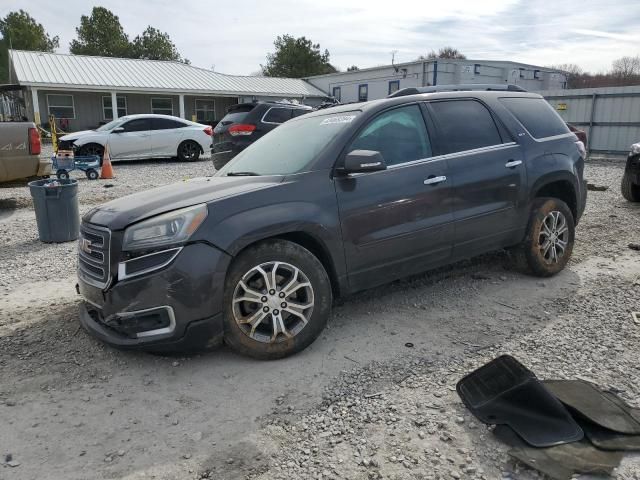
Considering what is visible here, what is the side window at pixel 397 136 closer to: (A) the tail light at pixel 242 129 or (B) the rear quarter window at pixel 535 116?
(B) the rear quarter window at pixel 535 116

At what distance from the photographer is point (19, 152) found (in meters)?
8.39

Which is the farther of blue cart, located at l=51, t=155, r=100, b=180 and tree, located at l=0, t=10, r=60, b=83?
tree, located at l=0, t=10, r=60, b=83

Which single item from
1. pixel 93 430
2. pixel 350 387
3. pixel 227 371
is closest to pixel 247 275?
pixel 227 371

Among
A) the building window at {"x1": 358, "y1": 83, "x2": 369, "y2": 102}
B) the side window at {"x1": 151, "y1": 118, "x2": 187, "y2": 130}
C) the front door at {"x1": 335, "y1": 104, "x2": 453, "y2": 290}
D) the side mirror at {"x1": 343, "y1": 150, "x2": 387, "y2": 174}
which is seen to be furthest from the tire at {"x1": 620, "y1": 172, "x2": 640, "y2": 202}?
the building window at {"x1": 358, "y1": 83, "x2": 369, "y2": 102}

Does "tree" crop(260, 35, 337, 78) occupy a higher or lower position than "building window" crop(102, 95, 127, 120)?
higher

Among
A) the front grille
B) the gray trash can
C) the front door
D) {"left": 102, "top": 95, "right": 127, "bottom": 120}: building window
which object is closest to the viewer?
the front grille

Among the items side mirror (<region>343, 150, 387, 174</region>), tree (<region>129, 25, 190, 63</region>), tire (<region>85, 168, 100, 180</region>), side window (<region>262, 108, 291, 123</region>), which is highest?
tree (<region>129, 25, 190, 63</region>)

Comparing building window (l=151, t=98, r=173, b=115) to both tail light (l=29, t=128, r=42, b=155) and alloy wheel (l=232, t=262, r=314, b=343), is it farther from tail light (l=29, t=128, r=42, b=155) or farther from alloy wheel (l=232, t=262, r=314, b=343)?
alloy wheel (l=232, t=262, r=314, b=343)

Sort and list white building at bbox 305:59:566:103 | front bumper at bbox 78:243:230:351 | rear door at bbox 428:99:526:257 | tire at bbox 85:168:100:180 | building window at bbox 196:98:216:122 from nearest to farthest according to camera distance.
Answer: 1. front bumper at bbox 78:243:230:351
2. rear door at bbox 428:99:526:257
3. tire at bbox 85:168:100:180
4. white building at bbox 305:59:566:103
5. building window at bbox 196:98:216:122

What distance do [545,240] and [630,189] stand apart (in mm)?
5345

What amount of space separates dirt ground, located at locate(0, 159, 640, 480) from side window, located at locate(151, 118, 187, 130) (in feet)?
40.2

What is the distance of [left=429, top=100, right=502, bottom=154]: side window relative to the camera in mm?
4434

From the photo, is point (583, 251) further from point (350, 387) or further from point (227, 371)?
point (227, 371)

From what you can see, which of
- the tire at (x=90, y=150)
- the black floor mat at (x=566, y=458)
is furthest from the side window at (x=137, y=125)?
the black floor mat at (x=566, y=458)
